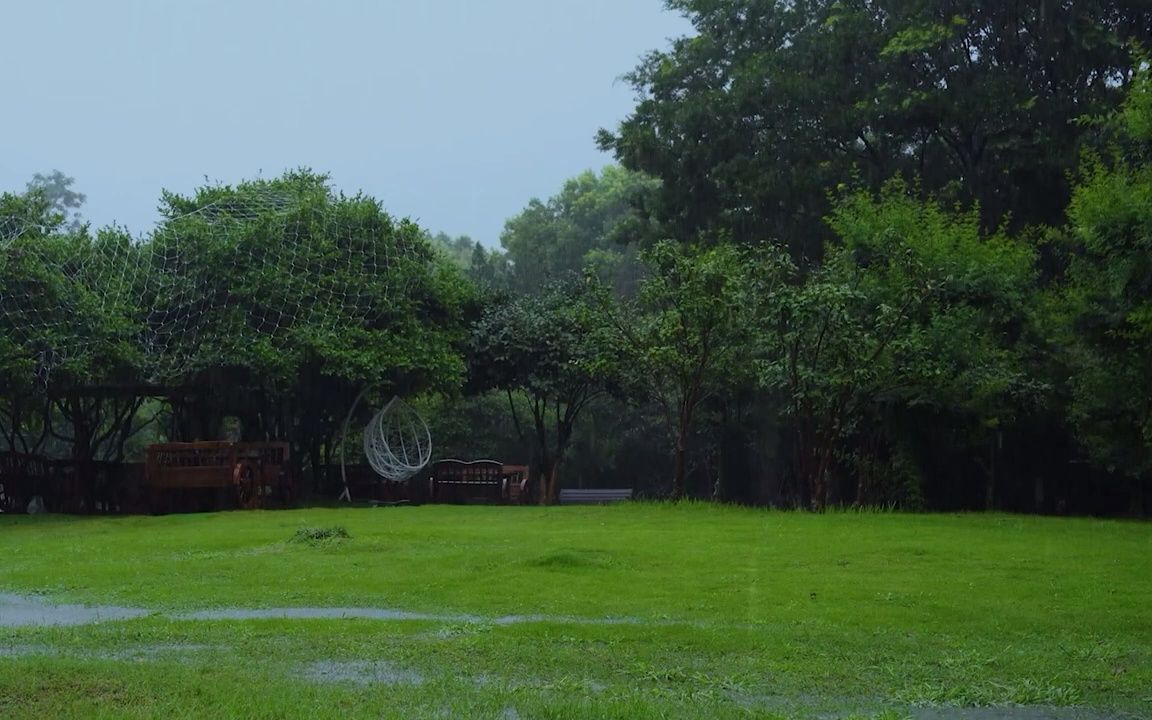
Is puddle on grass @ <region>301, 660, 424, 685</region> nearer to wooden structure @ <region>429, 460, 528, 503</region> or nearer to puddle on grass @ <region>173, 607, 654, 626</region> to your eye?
puddle on grass @ <region>173, 607, 654, 626</region>

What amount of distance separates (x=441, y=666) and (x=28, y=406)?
21924 millimetres

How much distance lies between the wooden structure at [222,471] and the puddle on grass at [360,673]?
1672 cm

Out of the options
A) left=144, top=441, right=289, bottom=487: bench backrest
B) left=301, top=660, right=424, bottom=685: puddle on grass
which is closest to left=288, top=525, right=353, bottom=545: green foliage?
left=301, top=660, right=424, bottom=685: puddle on grass

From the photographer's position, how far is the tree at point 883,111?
85.7 feet

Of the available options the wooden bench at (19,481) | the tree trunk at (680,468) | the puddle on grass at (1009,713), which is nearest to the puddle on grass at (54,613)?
the puddle on grass at (1009,713)

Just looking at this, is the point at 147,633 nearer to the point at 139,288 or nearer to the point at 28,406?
the point at 139,288

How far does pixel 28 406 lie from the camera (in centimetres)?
2688

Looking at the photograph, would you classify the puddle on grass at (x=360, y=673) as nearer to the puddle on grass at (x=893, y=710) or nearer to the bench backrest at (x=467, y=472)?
the puddle on grass at (x=893, y=710)

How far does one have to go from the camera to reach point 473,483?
28969 mm

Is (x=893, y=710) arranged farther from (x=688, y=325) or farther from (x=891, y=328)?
(x=688, y=325)

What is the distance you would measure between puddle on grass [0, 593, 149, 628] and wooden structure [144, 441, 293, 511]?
42.4 feet

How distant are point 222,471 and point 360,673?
1741 centimetres

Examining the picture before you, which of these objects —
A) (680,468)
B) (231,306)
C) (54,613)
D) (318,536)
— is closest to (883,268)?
(680,468)

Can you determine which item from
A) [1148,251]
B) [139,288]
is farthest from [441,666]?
[139,288]
